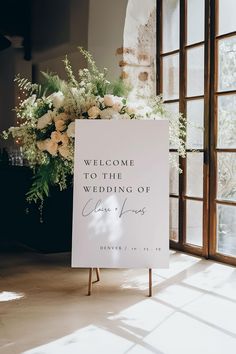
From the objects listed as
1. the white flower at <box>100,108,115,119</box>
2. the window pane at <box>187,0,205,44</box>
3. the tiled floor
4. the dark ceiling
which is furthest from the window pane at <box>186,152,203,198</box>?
the dark ceiling

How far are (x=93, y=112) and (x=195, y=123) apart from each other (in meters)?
1.59

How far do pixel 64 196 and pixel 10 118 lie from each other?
2.64 metres

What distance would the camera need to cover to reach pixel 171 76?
5402 mm

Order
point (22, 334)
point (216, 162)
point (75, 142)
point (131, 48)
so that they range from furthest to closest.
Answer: point (131, 48) < point (216, 162) < point (75, 142) < point (22, 334)

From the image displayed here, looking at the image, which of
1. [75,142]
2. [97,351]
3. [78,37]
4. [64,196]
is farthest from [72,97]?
[78,37]

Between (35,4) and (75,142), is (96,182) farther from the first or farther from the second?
(35,4)

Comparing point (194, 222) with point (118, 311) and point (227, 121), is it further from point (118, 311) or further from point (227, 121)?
point (118, 311)

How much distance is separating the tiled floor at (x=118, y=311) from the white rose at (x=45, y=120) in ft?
3.66

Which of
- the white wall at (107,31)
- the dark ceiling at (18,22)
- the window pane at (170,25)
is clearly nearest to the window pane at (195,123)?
the window pane at (170,25)

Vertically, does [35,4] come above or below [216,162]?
above

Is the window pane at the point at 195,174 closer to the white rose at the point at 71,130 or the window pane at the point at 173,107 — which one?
the window pane at the point at 173,107

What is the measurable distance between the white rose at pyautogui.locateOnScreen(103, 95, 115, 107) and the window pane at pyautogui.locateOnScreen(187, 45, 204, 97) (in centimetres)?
147

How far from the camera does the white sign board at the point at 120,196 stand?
3.54 m

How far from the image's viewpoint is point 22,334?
113 inches
